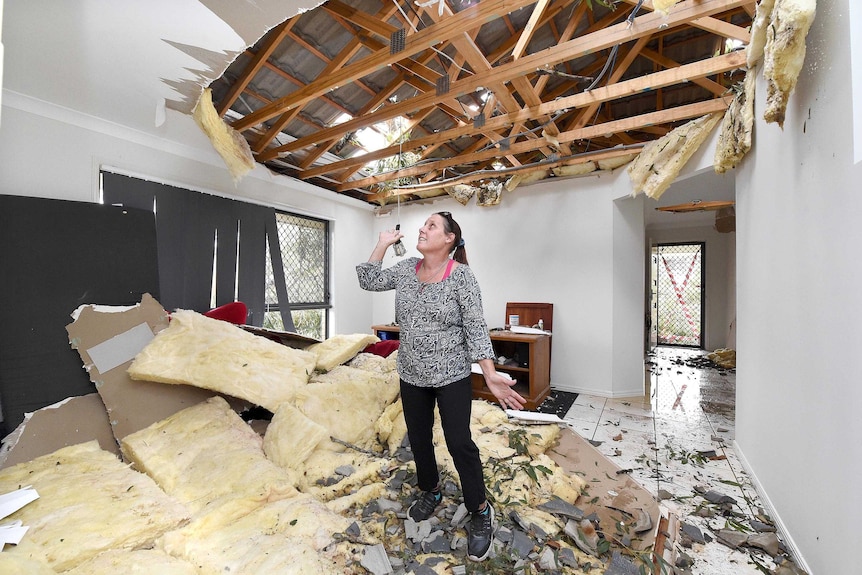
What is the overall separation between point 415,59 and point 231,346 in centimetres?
237

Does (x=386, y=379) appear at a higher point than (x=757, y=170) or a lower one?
lower

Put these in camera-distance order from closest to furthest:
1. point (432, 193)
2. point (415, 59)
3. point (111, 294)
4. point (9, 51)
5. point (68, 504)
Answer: point (68, 504) < point (9, 51) < point (111, 294) < point (415, 59) < point (432, 193)

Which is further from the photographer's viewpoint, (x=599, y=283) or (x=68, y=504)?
(x=599, y=283)

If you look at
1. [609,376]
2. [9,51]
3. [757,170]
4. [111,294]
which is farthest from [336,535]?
[609,376]

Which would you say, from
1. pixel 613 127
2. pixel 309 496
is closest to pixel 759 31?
pixel 613 127

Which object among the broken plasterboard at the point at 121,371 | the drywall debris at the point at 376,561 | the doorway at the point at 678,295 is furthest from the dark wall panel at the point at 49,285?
the doorway at the point at 678,295

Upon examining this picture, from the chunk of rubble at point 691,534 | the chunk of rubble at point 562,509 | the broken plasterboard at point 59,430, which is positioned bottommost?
the chunk of rubble at point 691,534

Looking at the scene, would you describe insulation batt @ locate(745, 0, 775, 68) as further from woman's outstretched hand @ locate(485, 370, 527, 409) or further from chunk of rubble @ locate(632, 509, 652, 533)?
chunk of rubble @ locate(632, 509, 652, 533)

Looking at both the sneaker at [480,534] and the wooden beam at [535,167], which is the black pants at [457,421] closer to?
the sneaker at [480,534]

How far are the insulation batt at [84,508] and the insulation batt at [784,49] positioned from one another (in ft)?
10.4

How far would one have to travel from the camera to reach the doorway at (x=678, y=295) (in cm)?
721

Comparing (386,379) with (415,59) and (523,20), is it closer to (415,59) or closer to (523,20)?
(415,59)

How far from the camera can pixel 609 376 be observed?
13.6 ft

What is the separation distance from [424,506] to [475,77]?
2.49 metres
